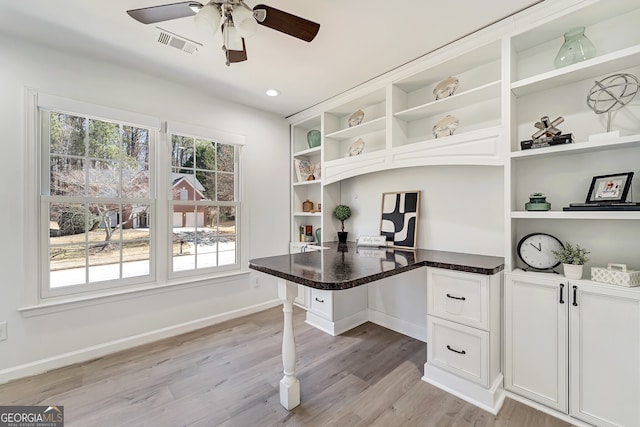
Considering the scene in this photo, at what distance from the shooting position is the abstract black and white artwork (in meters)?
2.69

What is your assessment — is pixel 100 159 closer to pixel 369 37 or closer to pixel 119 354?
pixel 119 354

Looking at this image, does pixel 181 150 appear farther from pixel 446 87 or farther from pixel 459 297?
pixel 459 297

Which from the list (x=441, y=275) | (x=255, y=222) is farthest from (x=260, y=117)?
(x=441, y=275)

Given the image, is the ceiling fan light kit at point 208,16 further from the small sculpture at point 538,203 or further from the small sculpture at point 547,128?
the small sculpture at point 538,203

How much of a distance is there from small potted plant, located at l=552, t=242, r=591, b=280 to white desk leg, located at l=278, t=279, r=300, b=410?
170 cm

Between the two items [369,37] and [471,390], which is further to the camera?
[369,37]

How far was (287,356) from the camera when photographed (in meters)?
1.78

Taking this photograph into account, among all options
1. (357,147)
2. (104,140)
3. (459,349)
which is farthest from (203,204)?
(459,349)

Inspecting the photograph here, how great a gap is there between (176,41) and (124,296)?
7.53 ft

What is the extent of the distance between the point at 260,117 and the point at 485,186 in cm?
275

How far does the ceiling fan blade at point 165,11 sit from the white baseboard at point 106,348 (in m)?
2.63

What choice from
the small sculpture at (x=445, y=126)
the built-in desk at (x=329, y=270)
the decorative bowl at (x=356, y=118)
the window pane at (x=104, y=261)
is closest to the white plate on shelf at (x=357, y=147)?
the decorative bowl at (x=356, y=118)

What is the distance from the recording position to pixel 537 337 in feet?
5.71

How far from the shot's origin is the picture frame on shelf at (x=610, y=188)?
1559mm
